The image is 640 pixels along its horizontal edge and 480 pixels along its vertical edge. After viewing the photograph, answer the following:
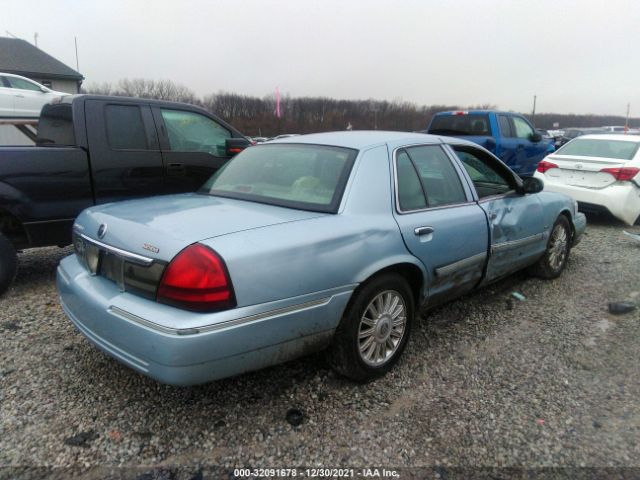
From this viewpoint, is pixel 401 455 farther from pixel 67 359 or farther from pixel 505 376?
pixel 67 359

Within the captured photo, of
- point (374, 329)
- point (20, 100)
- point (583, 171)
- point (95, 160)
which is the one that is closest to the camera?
point (374, 329)

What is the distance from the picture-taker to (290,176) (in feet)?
10.1

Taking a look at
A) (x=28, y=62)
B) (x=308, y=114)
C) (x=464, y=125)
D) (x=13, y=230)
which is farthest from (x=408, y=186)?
(x=308, y=114)

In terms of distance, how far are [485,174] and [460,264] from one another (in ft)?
3.85

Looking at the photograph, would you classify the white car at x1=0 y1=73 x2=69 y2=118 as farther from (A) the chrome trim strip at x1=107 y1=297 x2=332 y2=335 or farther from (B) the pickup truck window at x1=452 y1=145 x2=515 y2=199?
(A) the chrome trim strip at x1=107 y1=297 x2=332 y2=335

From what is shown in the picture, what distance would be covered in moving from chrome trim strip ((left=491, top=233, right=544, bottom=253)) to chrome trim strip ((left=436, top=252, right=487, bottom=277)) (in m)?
0.18

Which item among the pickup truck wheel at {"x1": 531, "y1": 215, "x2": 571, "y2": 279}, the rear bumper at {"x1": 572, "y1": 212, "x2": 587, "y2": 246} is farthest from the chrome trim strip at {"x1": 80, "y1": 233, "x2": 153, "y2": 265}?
the rear bumper at {"x1": 572, "y1": 212, "x2": 587, "y2": 246}

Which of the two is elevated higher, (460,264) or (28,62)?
(28,62)

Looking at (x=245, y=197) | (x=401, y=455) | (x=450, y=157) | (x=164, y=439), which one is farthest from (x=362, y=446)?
(x=450, y=157)

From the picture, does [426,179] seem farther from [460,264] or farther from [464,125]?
[464,125]

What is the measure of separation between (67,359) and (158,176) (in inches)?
88.3

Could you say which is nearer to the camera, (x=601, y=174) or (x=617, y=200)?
(x=617, y=200)

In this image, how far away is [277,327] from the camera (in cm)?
226

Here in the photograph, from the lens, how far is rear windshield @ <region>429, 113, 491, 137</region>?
9852 millimetres
